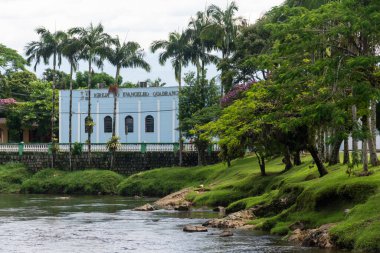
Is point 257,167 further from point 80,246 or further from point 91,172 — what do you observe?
point 80,246

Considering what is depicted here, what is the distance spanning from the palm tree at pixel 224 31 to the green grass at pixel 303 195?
11.0m

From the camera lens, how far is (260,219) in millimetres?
32938

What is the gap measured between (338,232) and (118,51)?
152 ft

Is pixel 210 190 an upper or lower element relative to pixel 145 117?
lower

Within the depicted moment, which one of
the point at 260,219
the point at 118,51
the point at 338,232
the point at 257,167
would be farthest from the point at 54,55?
the point at 338,232

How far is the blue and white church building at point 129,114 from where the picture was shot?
253 ft

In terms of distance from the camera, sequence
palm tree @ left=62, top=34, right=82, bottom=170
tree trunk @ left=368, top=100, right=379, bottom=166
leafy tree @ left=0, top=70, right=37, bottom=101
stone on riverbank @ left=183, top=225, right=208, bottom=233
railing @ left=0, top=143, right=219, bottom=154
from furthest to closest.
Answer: leafy tree @ left=0, top=70, right=37, bottom=101
palm tree @ left=62, top=34, right=82, bottom=170
railing @ left=0, top=143, right=219, bottom=154
stone on riverbank @ left=183, top=225, right=208, bottom=233
tree trunk @ left=368, top=100, right=379, bottom=166

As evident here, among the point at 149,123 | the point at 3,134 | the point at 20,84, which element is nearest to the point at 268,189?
the point at 149,123

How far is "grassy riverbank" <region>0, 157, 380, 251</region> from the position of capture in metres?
25.7

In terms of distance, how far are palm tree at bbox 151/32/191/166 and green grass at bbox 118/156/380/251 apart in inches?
570

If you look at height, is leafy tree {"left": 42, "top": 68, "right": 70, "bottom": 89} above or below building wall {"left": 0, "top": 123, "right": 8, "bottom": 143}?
above

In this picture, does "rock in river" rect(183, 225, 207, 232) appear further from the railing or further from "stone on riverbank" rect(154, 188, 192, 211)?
the railing

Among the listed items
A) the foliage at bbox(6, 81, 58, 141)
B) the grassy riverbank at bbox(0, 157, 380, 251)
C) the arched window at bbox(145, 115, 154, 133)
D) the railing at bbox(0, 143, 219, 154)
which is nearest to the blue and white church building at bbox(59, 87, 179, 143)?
the arched window at bbox(145, 115, 154, 133)

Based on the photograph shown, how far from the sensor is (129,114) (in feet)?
257
